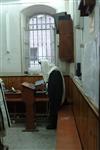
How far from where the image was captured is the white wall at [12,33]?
7293 millimetres

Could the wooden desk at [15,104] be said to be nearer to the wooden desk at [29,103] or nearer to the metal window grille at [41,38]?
the wooden desk at [29,103]

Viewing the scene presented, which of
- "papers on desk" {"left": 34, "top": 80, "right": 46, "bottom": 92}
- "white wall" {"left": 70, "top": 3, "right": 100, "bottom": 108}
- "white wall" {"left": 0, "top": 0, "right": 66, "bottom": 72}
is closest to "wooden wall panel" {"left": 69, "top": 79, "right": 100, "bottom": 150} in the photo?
"white wall" {"left": 70, "top": 3, "right": 100, "bottom": 108}

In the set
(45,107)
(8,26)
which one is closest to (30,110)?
(45,107)

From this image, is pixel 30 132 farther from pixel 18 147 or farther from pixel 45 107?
pixel 45 107

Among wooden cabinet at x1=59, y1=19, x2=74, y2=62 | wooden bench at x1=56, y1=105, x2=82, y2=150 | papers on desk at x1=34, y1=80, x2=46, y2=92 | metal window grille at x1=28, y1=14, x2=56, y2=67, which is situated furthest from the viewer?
metal window grille at x1=28, y1=14, x2=56, y2=67

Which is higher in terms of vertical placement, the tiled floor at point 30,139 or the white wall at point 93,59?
the white wall at point 93,59

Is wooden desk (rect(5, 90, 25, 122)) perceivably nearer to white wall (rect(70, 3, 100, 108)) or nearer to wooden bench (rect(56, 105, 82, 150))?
wooden bench (rect(56, 105, 82, 150))

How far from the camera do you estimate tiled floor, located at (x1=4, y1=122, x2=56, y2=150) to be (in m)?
4.72

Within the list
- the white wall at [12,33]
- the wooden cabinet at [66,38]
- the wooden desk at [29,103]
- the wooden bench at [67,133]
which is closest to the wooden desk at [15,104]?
the wooden desk at [29,103]

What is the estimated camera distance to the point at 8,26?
23.9ft

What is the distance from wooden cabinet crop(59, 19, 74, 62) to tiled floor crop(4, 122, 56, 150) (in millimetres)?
1796

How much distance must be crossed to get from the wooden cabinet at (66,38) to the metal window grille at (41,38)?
1.25 metres

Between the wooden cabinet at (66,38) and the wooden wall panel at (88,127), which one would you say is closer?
the wooden wall panel at (88,127)

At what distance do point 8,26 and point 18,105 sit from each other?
205 centimetres
